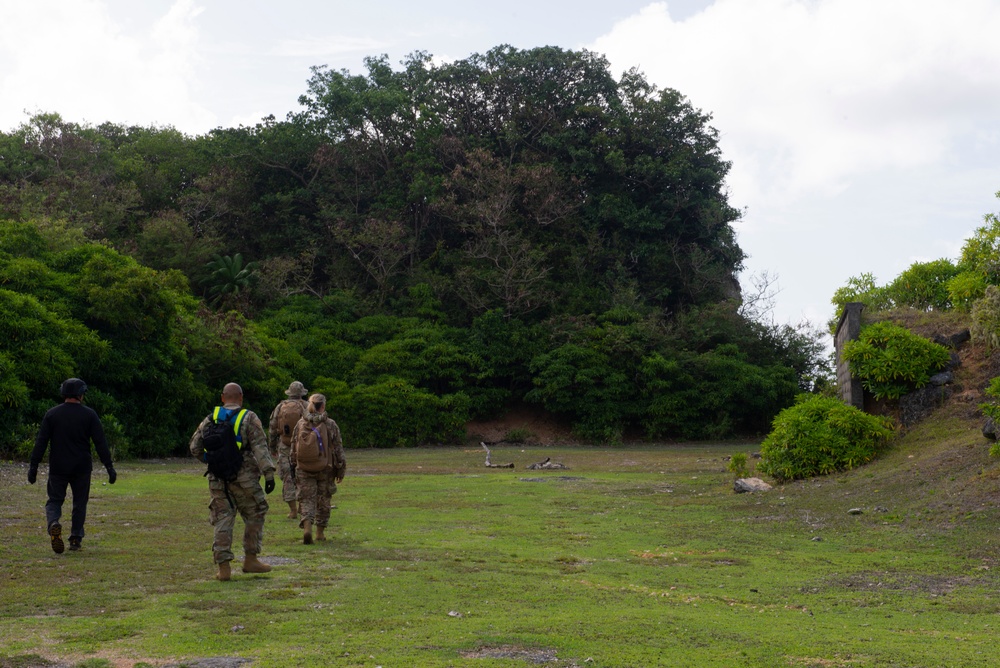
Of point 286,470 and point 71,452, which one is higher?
point 71,452

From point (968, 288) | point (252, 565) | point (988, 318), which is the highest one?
point (968, 288)

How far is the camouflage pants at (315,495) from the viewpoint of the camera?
11.5 metres

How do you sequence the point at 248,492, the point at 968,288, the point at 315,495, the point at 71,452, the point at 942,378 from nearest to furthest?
1. the point at 248,492
2. the point at 71,452
3. the point at 315,495
4. the point at 942,378
5. the point at 968,288

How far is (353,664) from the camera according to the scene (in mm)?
5852

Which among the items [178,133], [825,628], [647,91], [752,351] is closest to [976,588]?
[825,628]

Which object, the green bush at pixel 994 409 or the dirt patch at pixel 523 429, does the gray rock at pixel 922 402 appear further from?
the dirt patch at pixel 523 429

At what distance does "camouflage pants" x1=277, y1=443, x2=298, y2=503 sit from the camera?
44.3ft

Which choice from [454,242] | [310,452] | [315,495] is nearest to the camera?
[310,452]

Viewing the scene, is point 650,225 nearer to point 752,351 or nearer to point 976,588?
point 752,351

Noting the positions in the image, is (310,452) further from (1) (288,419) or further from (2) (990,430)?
(2) (990,430)

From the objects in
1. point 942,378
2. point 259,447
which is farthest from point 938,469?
point 259,447

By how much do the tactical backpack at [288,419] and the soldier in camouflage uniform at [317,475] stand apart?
170 cm

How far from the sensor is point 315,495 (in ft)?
38.1

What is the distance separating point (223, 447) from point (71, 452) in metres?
2.52
